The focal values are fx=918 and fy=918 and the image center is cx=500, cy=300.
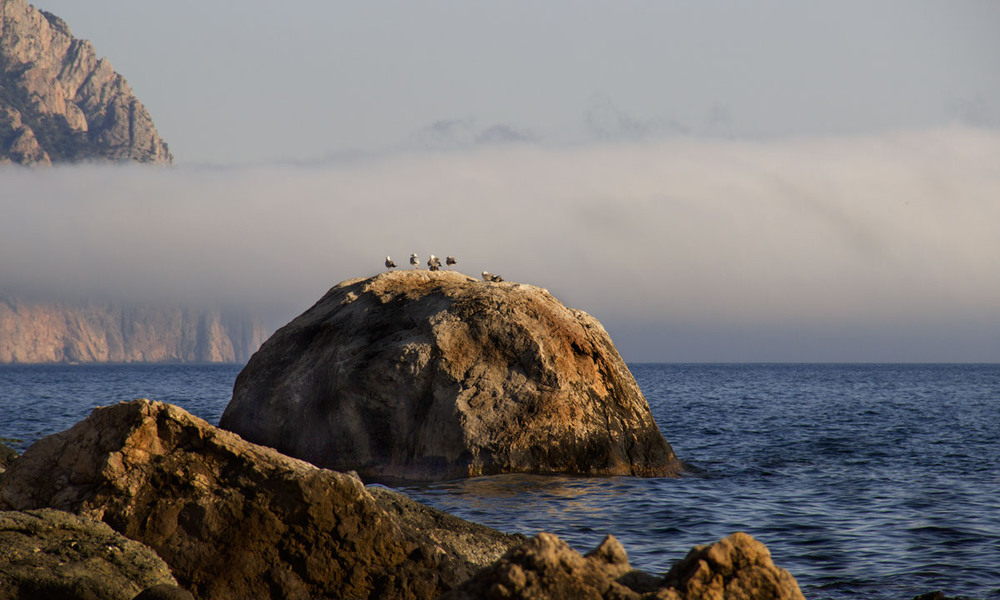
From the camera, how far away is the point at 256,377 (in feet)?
63.8

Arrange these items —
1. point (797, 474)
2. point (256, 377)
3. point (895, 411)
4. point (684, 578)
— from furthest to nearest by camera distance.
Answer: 1. point (895, 411)
2. point (797, 474)
3. point (256, 377)
4. point (684, 578)

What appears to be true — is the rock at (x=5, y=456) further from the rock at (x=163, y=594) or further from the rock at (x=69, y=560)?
the rock at (x=163, y=594)

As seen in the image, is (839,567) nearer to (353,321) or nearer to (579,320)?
(579,320)

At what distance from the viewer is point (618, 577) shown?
6.07 metres

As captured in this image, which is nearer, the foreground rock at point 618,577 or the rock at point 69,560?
the foreground rock at point 618,577

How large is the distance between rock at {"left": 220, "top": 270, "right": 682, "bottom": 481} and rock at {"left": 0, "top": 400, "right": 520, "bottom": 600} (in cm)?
768

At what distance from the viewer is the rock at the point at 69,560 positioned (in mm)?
7090

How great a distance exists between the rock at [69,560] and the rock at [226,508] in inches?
24.5

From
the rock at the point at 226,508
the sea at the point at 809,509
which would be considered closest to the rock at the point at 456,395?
the sea at the point at 809,509

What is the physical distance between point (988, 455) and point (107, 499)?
79.3 ft

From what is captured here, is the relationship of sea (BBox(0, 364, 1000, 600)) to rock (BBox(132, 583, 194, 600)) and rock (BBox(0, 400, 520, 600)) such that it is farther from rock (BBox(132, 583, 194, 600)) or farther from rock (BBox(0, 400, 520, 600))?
rock (BBox(132, 583, 194, 600))

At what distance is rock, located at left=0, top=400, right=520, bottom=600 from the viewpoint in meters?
8.37

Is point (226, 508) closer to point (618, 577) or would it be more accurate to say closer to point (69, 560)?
point (69, 560)

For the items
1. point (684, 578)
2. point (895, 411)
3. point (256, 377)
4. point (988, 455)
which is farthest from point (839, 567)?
point (895, 411)
